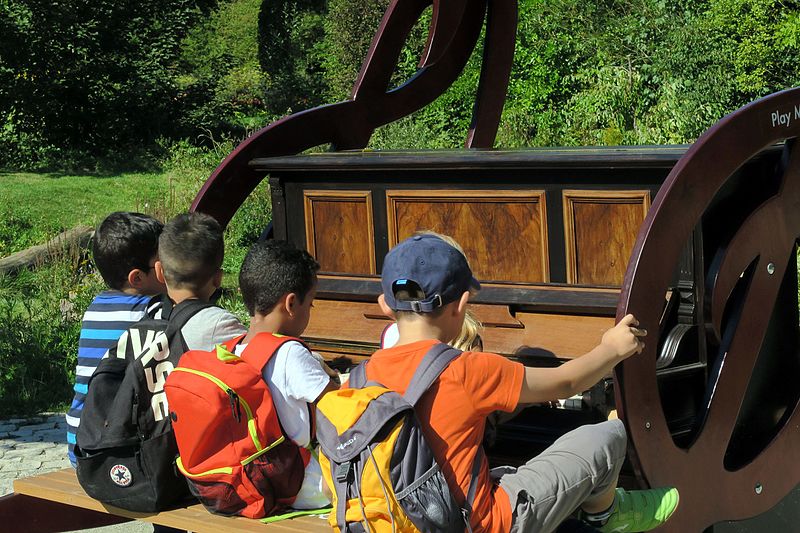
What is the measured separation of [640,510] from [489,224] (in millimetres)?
1268

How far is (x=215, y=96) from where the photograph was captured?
21344 millimetres

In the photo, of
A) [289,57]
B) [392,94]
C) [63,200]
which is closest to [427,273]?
[392,94]

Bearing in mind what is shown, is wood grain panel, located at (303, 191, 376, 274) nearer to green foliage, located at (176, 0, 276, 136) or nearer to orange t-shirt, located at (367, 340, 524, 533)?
orange t-shirt, located at (367, 340, 524, 533)

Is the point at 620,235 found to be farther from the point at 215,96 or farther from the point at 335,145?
the point at 215,96

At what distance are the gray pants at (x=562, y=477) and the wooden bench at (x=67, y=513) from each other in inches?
22.9

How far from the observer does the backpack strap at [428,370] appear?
246 centimetres

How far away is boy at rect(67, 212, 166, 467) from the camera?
10.9 ft

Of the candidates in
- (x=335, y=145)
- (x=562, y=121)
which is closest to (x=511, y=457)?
(x=335, y=145)

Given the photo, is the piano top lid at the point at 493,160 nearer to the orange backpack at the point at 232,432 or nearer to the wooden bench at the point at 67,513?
the orange backpack at the point at 232,432

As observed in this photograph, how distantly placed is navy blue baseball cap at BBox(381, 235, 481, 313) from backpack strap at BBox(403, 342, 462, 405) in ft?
0.39

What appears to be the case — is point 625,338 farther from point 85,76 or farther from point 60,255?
point 85,76

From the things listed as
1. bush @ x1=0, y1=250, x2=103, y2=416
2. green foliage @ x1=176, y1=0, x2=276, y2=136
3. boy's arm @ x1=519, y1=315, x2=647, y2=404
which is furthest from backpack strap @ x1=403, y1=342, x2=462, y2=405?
green foliage @ x1=176, y1=0, x2=276, y2=136

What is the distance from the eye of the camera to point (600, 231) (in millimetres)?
3582

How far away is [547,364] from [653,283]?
627 mm
